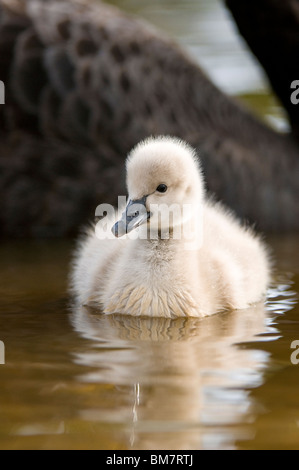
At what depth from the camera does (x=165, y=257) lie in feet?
12.1

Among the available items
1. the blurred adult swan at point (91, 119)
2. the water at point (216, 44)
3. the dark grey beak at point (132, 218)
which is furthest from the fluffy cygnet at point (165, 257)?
the water at point (216, 44)

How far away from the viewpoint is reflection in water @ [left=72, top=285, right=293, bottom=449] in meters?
2.56

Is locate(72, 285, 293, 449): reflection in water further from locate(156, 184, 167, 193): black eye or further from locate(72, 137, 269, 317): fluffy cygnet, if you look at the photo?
locate(156, 184, 167, 193): black eye

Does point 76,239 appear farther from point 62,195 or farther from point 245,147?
point 245,147

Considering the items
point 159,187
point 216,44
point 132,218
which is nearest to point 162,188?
point 159,187

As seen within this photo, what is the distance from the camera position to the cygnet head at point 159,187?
356 centimetres

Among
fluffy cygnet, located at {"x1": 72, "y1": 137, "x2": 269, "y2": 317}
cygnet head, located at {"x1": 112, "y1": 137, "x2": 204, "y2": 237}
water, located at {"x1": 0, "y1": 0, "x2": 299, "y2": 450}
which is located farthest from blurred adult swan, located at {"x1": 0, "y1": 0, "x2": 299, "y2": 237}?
cygnet head, located at {"x1": 112, "y1": 137, "x2": 204, "y2": 237}

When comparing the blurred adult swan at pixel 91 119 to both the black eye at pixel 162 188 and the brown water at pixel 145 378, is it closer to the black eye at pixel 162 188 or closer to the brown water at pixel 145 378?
the brown water at pixel 145 378

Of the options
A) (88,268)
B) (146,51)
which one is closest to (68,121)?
(146,51)

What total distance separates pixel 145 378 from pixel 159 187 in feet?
2.76

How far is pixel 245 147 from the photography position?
605 centimetres

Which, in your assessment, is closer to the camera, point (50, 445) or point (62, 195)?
point (50, 445)

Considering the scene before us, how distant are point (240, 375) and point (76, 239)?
2.70m
